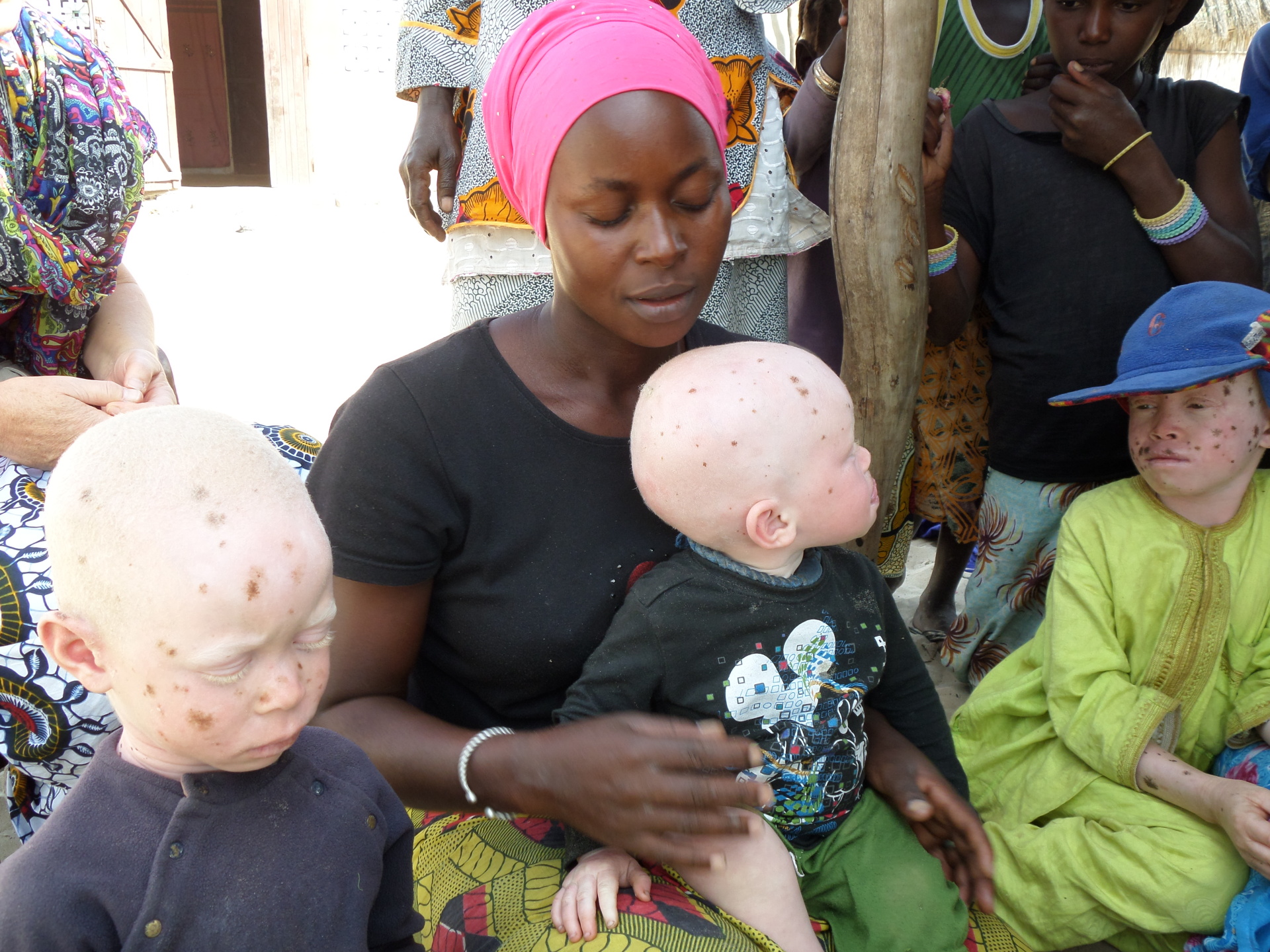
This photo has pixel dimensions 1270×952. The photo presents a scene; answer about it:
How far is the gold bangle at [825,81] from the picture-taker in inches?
115

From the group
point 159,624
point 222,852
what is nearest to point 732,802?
point 222,852

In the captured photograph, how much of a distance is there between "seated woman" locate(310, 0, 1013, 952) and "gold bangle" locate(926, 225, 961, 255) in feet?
3.49

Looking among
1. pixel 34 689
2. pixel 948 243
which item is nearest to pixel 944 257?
pixel 948 243

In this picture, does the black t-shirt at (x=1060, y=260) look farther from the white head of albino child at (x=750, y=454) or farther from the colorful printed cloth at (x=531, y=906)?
the colorful printed cloth at (x=531, y=906)

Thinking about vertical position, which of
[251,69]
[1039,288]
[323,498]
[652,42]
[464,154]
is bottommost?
[323,498]

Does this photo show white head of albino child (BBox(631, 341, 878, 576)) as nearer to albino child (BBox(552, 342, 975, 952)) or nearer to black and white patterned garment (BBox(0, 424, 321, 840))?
albino child (BBox(552, 342, 975, 952))

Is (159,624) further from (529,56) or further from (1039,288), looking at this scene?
(1039,288)

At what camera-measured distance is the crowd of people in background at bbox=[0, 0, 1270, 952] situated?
107cm

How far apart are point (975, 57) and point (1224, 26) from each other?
6146mm

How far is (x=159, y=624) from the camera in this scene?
998 millimetres

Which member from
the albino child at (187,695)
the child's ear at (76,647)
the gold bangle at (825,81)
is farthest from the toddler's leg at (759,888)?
the gold bangle at (825,81)

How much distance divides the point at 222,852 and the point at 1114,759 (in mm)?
1762

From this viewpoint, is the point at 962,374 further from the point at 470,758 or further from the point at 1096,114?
the point at 470,758

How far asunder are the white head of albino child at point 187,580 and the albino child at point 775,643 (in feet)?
1.79
